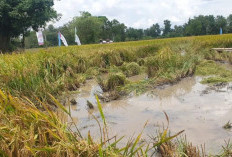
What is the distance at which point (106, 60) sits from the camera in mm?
8398

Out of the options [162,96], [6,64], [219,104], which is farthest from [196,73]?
[6,64]

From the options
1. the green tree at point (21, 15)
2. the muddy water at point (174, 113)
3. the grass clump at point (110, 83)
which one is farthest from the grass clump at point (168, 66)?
the green tree at point (21, 15)

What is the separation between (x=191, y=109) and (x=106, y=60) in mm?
5257

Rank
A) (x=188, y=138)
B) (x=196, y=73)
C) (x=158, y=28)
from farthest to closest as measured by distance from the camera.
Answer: (x=158, y=28) → (x=196, y=73) → (x=188, y=138)

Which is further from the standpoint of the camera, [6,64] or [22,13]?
[22,13]

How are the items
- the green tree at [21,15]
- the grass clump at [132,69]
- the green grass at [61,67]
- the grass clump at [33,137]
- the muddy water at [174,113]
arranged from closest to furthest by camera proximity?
1. the grass clump at [33,137]
2. the muddy water at [174,113]
3. the green grass at [61,67]
4. the grass clump at [132,69]
5. the green tree at [21,15]

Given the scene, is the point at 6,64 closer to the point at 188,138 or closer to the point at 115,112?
the point at 115,112

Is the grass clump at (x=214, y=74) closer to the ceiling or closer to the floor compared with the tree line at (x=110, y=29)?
closer to the floor

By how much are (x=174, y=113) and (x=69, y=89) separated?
9.46ft

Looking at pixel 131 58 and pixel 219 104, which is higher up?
pixel 131 58

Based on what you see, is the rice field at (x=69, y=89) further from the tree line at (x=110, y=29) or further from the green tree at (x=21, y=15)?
the tree line at (x=110, y=29)

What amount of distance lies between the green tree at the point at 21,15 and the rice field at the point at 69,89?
1067 cm

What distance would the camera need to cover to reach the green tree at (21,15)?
16030 millimetres

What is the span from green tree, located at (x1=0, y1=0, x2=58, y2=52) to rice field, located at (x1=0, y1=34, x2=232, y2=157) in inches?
420
